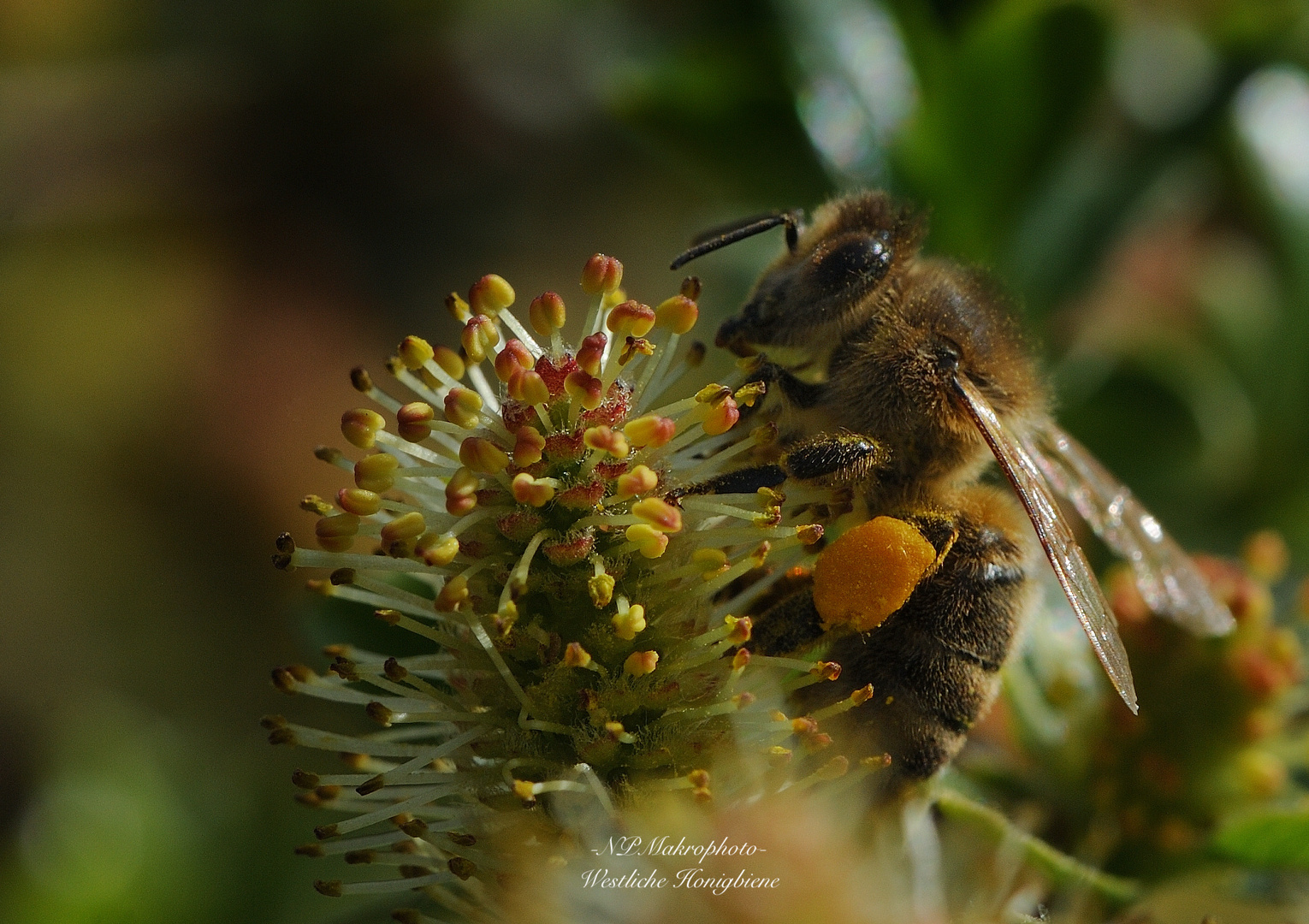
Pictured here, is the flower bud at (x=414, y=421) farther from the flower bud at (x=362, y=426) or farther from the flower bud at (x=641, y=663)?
the flower bud at (x=641, y=663)

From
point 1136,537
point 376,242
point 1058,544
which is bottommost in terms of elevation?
point 1136,537

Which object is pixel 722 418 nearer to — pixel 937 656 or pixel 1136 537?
pixel 937 656

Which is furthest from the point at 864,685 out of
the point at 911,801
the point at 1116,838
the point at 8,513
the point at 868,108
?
the point at 8,513

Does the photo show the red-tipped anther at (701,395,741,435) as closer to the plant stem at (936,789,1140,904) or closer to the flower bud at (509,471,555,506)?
the flower bud at (509,471,555,506)

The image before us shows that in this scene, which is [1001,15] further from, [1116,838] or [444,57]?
[444,57]

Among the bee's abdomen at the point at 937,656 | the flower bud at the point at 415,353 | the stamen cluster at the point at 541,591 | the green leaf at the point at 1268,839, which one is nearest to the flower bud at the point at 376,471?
the stamen cluster at the point at 541,591

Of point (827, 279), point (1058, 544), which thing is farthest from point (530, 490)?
point (1058, 544)
